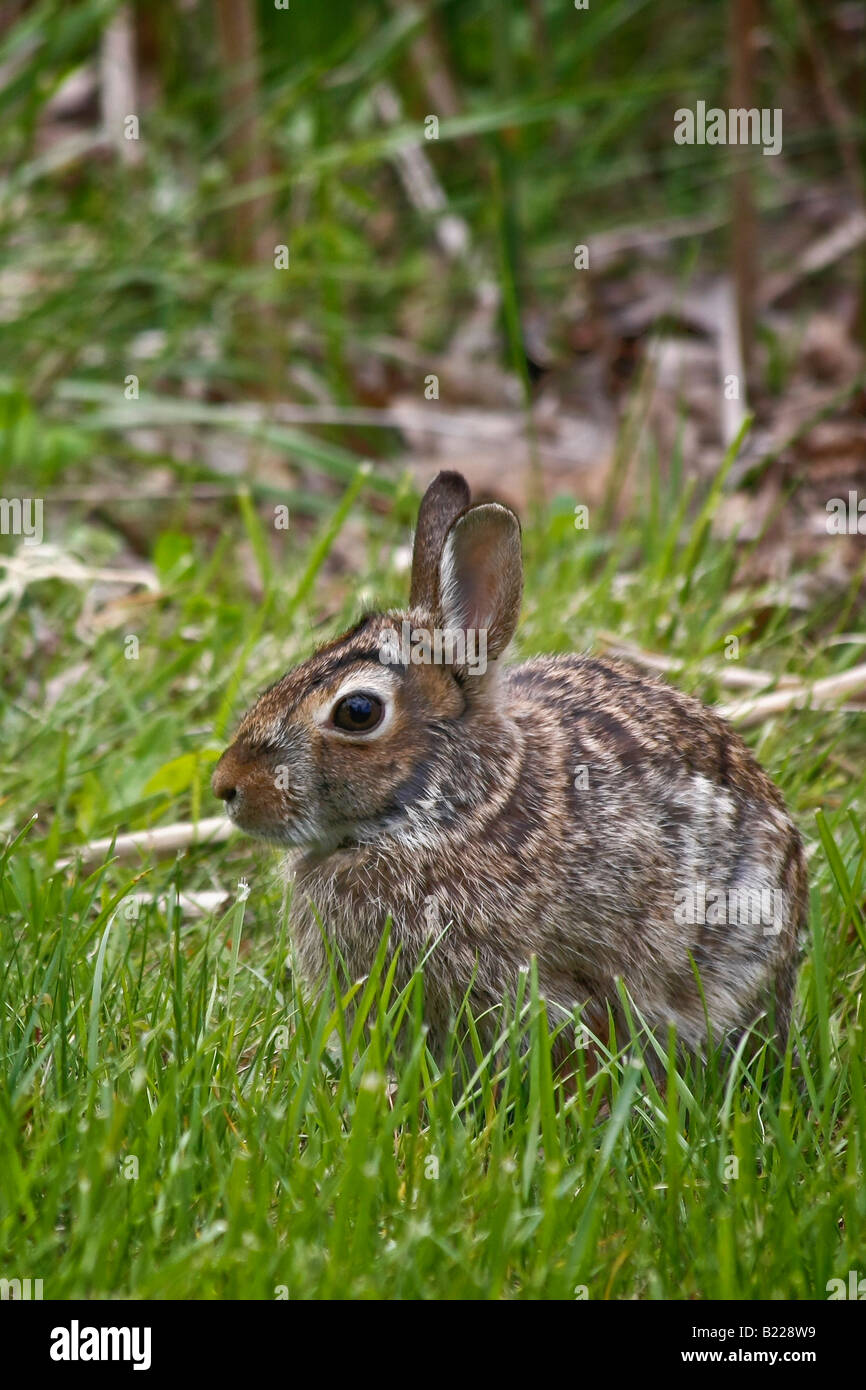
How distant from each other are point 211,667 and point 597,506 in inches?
106

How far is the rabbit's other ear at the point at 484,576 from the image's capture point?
4.27 m

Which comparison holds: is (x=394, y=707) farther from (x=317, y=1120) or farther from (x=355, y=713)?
(x=317, y=1120)

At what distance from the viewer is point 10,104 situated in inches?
330

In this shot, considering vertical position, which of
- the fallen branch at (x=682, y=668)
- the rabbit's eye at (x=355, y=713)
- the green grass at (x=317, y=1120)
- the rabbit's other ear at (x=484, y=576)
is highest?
the rabbit's other ear at (x=484, y=576)

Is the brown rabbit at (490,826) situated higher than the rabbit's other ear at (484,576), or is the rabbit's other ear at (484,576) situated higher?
the rabbit's other ear at (484,576)

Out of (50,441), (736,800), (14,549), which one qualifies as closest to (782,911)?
(736,800)

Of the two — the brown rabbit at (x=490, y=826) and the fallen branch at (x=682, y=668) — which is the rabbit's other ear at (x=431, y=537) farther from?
the fallen branch at (x=682, y=668)

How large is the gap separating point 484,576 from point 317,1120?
1462mm

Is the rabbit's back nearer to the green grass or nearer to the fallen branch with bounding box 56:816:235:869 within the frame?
the green grass

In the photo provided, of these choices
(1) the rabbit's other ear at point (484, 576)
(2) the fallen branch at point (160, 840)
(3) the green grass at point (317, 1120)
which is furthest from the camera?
(2) the fallen branch at point (160, 840)

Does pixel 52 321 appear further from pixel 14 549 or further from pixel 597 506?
pixel 597 506

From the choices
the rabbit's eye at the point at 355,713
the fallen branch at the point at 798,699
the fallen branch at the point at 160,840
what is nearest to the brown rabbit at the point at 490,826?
the rabbit's eye at the point at 355,713

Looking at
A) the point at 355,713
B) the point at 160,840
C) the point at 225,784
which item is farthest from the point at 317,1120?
the point at 160,840

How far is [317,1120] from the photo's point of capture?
3.60 meters
